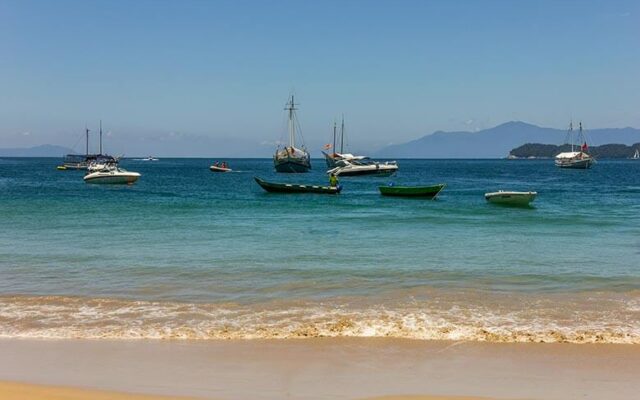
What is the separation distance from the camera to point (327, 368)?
861 cm

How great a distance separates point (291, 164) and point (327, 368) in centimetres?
8864

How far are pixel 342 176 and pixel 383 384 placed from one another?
246ft

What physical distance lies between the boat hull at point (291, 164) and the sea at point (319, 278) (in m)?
63.5

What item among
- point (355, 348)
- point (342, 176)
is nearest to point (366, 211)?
point (355, 348)

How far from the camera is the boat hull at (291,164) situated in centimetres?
9625

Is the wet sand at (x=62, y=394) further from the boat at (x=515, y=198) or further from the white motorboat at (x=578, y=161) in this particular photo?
the white motorboat at (x=578, y=161)

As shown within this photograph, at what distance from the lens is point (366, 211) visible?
37.2 m

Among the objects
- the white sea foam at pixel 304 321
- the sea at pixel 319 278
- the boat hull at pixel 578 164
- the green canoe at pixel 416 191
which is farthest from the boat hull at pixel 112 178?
the boat hull at pixel 578 164

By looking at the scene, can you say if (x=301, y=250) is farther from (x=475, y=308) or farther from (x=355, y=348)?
(x=355, y=348)

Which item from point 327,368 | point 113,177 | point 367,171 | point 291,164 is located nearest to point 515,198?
point 327,368

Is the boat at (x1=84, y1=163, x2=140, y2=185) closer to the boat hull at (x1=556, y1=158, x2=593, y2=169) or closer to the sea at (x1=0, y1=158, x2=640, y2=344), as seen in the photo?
the sea at (x1=0, y1=158, x2=640, y2=344)

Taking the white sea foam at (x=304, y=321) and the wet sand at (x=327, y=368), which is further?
the white sea foam at (x=304, y=321)

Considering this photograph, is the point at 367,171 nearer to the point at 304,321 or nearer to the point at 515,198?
the point at 515,198

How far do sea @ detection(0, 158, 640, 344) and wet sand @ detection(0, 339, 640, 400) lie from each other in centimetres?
58
